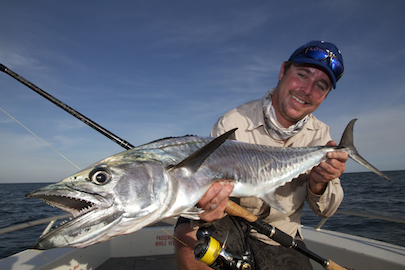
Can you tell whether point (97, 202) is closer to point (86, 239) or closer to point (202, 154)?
point (86, 239)

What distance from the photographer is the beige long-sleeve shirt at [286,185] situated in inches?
106

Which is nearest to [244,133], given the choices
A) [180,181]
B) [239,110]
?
[239,110]

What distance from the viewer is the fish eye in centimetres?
144

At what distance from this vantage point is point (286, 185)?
2.81 meters

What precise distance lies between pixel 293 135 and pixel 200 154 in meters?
1.72

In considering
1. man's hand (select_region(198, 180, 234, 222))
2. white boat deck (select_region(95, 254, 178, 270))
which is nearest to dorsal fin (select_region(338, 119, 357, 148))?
man's hand (select_region(198, 180, 234, 222))

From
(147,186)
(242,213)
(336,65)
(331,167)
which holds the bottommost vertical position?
(242,213)

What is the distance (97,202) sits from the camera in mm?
1359

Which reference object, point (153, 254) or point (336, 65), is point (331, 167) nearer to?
point (336, 65)

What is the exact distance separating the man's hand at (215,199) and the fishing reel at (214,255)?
20 centimetres

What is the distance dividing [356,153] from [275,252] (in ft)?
4.72

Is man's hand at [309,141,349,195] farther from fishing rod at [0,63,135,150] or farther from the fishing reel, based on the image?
fishing rod at [0,63,135,150]

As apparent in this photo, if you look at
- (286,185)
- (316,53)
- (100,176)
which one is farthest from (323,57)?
(100,176)

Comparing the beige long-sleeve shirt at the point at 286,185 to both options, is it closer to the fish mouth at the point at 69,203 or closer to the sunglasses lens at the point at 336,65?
the sunglasses lens at the point at 336,65
